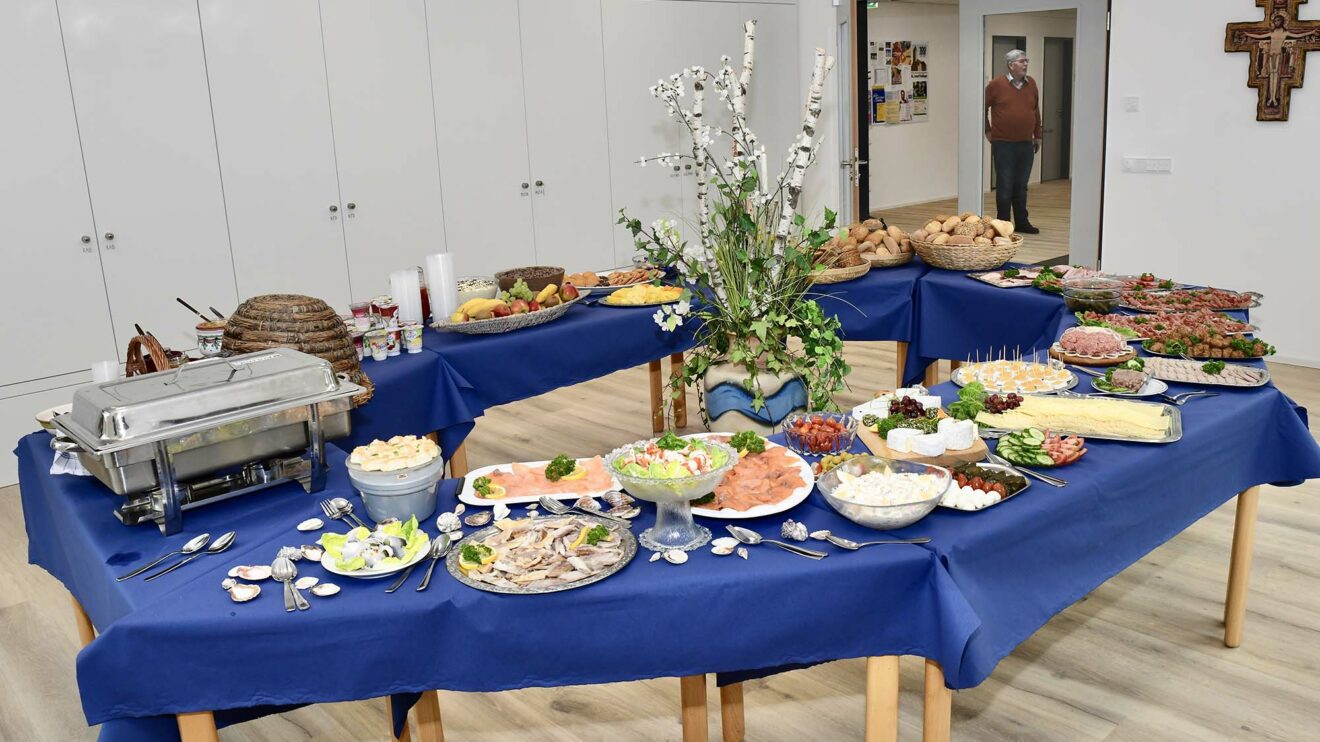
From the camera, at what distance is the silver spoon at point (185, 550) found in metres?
1.91

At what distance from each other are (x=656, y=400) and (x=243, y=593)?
3290mm

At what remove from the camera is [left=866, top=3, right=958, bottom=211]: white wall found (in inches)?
481

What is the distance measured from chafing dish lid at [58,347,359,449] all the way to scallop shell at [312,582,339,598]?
44 cm

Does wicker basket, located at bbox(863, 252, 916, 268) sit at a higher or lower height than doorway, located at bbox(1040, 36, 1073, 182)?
lower

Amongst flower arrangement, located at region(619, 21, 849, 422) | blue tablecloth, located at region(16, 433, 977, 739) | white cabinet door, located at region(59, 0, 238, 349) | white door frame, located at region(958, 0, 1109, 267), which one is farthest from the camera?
white door frame, located at region(958, 0, 1109, 267)

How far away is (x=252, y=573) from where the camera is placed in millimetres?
1846

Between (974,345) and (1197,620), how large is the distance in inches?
55.8

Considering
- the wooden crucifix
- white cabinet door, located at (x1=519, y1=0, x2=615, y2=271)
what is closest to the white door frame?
the wooden crucifix

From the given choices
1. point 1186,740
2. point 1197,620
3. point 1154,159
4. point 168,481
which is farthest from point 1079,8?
point 168,481

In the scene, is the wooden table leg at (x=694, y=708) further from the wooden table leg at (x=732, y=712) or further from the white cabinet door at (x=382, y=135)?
the white cabinet door at (x=382, y=135)

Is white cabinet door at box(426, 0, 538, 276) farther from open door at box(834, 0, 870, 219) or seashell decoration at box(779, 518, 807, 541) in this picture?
seashell decoration at box(779, 518, 807, 541)

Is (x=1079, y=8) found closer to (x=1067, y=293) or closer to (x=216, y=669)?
(x=1067, y=293)

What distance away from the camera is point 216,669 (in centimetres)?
174

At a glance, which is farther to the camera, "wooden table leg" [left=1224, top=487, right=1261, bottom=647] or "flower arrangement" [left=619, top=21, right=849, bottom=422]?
"flower arrangement" [left=619, top=21, right=849, bottom=422]
